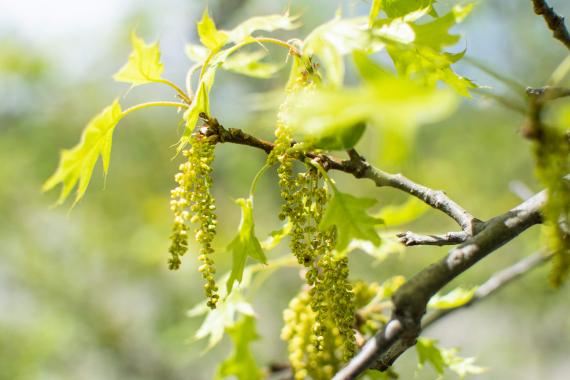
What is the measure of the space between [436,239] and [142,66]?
78 cm

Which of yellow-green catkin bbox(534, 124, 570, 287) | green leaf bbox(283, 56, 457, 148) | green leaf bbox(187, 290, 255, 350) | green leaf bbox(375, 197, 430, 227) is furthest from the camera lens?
green leaf bbox(375, 197, 430, 227)

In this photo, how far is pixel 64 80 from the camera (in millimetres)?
8156

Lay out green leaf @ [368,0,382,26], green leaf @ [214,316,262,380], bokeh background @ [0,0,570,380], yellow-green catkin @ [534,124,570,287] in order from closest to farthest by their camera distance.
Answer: yellow-green catkin @ [534,124,570,287] < green leaf @ [214,316,262,380] < green leaf @ [368,0,382,26] < bokeh background @ [0,0,570,380]

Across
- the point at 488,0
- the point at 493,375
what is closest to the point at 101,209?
the point at 488,0

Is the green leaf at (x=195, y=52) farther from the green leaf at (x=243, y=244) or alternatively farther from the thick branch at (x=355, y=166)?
the green leaf at (x=243, y=244)

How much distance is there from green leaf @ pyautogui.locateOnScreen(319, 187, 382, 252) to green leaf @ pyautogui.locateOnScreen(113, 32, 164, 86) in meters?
0.53

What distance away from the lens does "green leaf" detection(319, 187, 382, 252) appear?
107 centimetres

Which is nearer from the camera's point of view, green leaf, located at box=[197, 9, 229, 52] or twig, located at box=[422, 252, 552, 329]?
twig, located at box=[422, 252, 552, 329]

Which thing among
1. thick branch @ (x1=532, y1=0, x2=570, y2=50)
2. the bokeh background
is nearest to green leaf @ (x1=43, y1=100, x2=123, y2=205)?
thick branch @ (x1=532, y1=0, x2=570, y2=50)

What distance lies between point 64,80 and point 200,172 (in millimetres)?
7825

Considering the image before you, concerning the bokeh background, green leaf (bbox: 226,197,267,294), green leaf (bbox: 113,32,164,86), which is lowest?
green leaf (bbox: 226,197,267,294)

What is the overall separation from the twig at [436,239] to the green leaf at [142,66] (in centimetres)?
69

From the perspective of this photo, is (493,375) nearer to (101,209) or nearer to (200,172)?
(101,209)

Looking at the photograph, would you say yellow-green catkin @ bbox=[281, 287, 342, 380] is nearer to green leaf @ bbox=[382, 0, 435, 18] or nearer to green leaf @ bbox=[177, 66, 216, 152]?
green leaf @ bbox=[177, 66, 216, 152]
